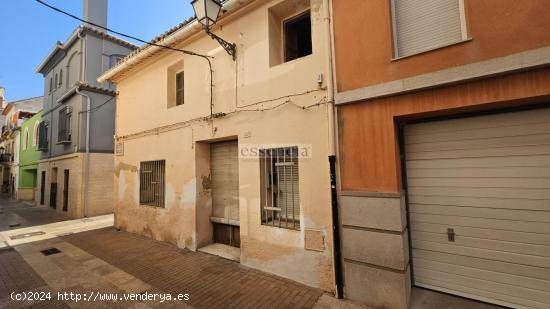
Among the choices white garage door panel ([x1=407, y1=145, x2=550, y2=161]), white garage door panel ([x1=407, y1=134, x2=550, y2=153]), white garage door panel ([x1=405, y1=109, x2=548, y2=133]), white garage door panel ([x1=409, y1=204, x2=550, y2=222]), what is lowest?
white garage door panel ([x1=409, y1=204, x2=550, y2=222])

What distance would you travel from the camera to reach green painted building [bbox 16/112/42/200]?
732 inches

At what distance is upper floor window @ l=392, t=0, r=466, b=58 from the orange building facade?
0.01 meters

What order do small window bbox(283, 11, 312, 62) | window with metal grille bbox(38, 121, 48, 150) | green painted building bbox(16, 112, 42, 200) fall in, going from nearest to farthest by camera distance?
small window bbox(283, 11, 312, 62) → window with metal grille bbox(38, 121, 48, 150) → green painted building bbox(16, 112, 42, 200)

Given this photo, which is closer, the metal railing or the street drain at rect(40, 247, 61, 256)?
the street drain at rect(40, 247, 61, 256)

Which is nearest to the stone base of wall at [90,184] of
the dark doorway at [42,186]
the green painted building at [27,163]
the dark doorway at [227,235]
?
the dark doorway at [42,186]

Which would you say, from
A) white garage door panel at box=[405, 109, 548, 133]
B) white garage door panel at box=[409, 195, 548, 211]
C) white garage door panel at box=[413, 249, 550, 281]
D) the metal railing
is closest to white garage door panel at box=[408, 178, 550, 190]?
white garage door panel at box=[409, 195, 548, 211]

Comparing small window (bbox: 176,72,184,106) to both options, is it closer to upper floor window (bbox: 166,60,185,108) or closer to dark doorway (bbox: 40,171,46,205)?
upper floor window (bbox: 166,60,185,108)

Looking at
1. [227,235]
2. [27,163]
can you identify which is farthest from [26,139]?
[227,235]

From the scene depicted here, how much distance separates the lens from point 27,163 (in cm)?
1948

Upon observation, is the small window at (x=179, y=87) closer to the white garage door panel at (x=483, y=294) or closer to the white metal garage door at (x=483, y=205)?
the white metal garage door at (x=483, y=205)

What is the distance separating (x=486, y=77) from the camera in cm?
299

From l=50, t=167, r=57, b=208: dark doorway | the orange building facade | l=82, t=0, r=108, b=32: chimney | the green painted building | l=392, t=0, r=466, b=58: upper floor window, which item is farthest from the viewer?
the green painted building

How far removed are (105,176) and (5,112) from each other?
26.9 meters

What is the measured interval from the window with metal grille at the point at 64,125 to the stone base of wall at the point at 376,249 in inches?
591
